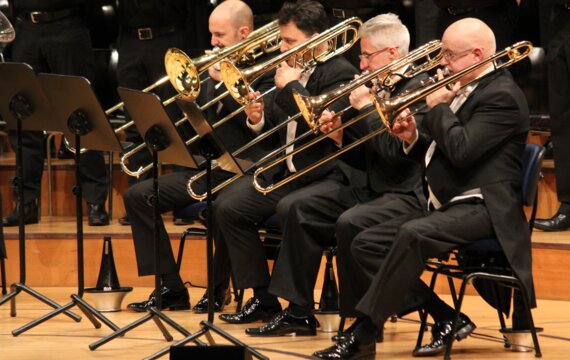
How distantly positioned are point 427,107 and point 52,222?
2.97 meters

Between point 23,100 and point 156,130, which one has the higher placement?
point 23,100

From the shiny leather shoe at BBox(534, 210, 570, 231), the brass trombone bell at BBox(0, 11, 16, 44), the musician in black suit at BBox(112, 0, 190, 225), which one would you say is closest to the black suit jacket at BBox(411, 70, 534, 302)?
the shiny leather shoe at BBox(534, 210, 570, 231)

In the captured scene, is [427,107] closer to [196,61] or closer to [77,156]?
[196,61]

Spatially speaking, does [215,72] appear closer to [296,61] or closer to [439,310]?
[296,61]

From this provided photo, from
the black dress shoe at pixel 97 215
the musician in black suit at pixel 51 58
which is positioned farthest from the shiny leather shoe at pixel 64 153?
the black dress shoe at pixel 97 215

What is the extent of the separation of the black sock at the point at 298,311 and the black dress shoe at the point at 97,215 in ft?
6.39

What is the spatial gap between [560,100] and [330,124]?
1463 mm

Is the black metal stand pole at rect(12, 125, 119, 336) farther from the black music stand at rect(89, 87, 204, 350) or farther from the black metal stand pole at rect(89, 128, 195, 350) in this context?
the black music stand at rect(89, 87, 204, 350)

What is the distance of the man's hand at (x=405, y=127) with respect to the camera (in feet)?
15.3

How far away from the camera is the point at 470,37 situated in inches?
181

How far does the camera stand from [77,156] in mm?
5062

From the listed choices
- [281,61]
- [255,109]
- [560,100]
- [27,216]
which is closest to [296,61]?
[281,61]

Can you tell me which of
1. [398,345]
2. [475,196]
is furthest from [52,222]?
[475,196]

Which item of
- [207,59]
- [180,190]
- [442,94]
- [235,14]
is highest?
[235,14]
